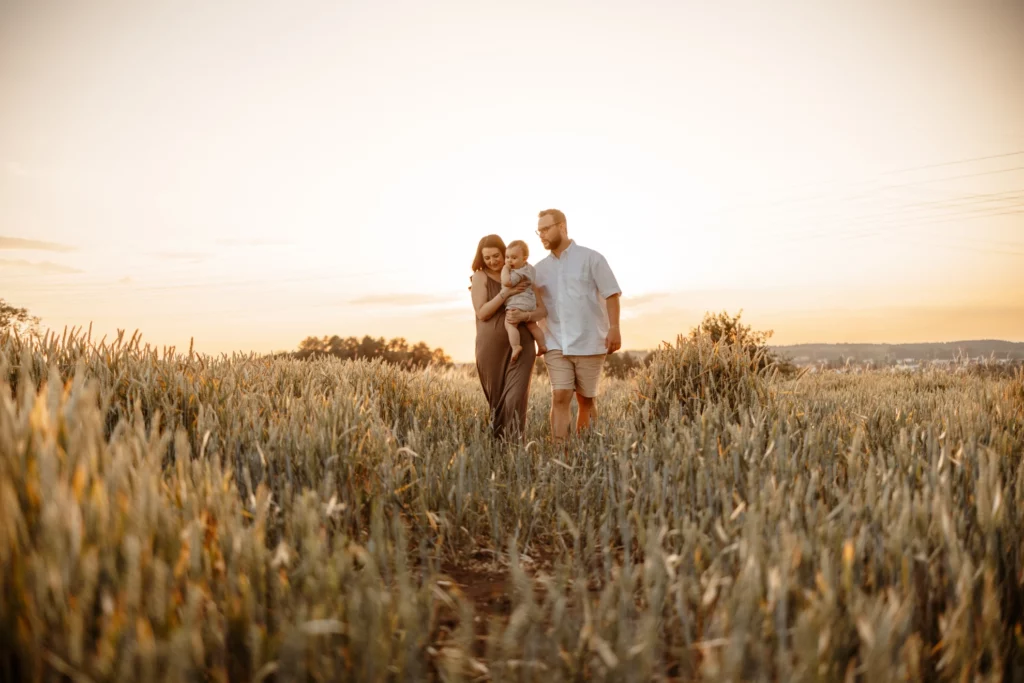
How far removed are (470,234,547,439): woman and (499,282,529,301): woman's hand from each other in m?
0.08

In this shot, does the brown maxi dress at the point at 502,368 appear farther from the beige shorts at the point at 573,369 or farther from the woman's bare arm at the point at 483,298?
the beige shorts at the point at 573,369

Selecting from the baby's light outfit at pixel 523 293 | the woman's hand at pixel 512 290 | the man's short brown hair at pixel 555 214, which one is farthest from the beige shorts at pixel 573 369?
the man's short brown hair at pixel 555 214

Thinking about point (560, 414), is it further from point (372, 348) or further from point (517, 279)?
point (372, 348)

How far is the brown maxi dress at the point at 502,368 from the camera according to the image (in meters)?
6.38

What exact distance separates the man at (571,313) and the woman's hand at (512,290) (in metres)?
0.17

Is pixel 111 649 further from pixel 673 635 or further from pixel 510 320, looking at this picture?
pixel 510 320

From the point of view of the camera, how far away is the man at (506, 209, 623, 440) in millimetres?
6070

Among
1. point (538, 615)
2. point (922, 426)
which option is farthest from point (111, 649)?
point (922, 426)

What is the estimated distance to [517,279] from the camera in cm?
612

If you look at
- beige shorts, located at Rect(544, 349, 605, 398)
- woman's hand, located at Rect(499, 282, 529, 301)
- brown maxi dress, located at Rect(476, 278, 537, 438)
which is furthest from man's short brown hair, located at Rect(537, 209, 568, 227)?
beige shorts, located at Rect(544, 349, 605, 398)

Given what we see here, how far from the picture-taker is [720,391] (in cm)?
600

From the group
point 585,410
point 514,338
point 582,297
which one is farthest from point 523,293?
point 585,410

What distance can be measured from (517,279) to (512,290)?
0.12 metres

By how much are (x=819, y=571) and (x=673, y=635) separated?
594 mm
